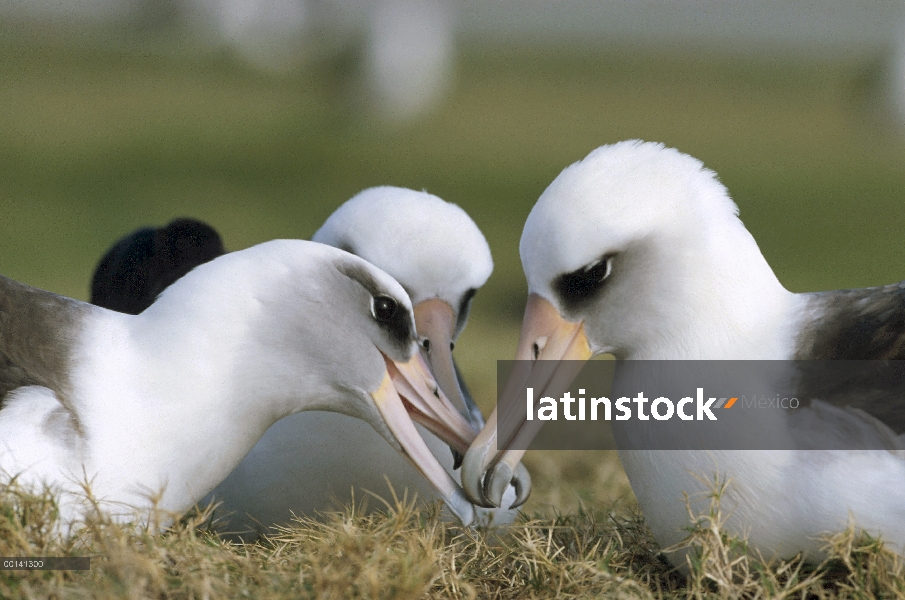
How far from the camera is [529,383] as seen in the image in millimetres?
2893

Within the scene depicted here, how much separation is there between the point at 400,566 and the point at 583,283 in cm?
90

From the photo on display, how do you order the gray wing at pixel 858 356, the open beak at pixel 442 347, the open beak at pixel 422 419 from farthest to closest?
1. the open beak at pixel 442 347
2. the open beak at pixel 422 419
3. the gray wing at pixel 858 356

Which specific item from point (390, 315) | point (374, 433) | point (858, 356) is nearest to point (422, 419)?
point (390, 315)

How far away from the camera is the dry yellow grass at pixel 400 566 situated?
7.29 ft

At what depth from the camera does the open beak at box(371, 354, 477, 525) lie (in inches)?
113

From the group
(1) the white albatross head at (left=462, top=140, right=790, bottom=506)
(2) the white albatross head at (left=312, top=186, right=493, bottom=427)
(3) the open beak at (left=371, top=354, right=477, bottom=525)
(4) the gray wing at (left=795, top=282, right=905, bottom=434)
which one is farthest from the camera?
(2) the white albatross head at (left=312, top=186, right=493, bottom=427)

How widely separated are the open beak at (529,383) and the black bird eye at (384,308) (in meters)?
0.34

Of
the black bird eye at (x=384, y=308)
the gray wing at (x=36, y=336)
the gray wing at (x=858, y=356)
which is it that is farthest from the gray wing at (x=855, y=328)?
the gray wing at (x=36, y=336)

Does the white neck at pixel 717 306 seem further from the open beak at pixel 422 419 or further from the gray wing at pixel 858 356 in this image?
the open beak at pixel 422 419

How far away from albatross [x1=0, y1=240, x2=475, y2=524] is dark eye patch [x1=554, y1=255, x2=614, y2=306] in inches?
16.2

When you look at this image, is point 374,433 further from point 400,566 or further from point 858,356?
point 858,356

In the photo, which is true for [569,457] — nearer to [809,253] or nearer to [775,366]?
[775,366]

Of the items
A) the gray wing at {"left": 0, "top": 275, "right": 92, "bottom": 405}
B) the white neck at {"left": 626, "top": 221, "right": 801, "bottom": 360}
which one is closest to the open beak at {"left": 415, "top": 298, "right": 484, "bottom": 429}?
the white neck at {"left": 626, "top": 221, "right": 801, "bottom": 360}

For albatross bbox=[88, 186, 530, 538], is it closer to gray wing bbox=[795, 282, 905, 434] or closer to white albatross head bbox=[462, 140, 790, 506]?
white albatross head bbox=[462, 140, 790, 506]
